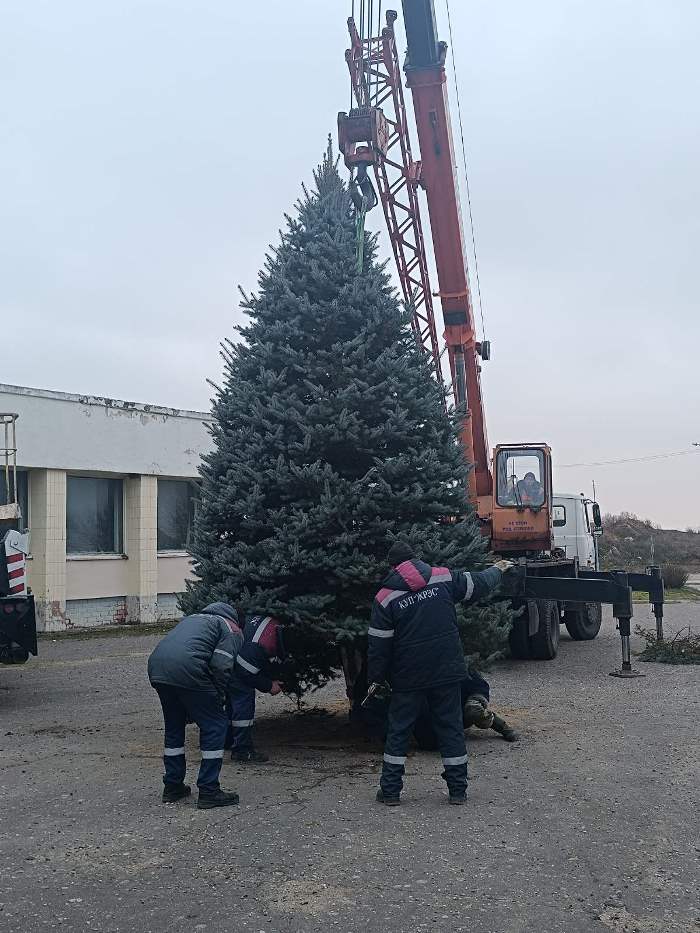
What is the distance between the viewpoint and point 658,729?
9273mm

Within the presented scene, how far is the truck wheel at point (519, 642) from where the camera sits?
14773mm

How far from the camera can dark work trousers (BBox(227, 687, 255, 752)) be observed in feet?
26.0

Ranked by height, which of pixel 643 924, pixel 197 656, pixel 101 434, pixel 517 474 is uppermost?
pixel 101 434

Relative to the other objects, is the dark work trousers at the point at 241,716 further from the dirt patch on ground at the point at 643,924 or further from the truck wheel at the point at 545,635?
the truck wheel at the point at 545,635

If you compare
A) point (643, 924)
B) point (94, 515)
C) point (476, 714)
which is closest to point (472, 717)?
point (476, 714)

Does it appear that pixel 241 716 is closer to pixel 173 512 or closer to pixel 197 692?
pixel 197 692

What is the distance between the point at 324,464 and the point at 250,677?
1889mm

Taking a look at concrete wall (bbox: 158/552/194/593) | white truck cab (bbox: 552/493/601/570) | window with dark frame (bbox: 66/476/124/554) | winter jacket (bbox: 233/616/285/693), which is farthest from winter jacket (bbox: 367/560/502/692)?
concrete wall (bbox: 158/552/194/593)

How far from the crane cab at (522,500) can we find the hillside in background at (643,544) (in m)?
Answer: 30.4

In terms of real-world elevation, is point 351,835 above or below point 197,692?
below

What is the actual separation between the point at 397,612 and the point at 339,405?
219cm

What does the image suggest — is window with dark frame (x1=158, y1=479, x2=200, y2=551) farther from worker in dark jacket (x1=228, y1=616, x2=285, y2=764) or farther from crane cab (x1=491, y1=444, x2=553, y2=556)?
worker in dark jacket (x1=228, y1=616, x2=285, y2=764)

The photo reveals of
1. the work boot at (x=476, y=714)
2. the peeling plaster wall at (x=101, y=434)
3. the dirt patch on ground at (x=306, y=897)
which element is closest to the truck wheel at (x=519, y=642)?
the work boot at (x=476, y=714)

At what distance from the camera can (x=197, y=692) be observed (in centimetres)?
658
